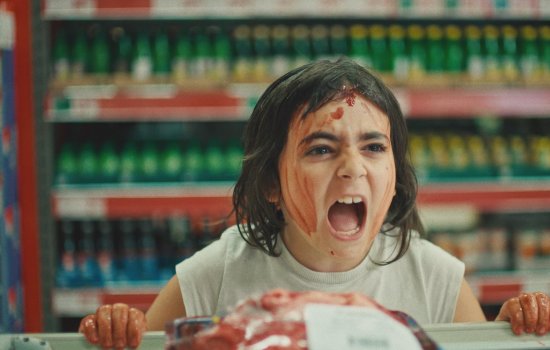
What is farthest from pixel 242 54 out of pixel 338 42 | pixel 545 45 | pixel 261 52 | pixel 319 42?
pixel 545 45

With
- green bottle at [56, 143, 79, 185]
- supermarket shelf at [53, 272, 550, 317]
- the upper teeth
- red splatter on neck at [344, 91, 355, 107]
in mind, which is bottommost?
supermarket shelf at [53, 272, 550, 317]

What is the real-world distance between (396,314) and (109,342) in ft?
1.30

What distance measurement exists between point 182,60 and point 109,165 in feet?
2.10

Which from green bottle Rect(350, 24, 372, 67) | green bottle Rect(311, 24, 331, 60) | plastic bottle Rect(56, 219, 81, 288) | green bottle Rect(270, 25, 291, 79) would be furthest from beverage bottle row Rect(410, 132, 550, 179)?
plastic bottle Rect(56, 219, 81, 288)

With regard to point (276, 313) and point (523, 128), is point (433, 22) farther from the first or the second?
point (276, 313)

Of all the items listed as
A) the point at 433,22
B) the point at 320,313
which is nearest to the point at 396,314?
the point at 320,313

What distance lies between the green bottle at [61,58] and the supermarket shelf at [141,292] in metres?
1.04

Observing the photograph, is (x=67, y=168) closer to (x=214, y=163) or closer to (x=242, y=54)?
(x=214, y=163)

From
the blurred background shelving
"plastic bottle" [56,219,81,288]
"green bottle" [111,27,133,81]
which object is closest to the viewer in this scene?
the blurred background shelving

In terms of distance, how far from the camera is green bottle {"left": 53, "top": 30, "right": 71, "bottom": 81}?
318 centimetres

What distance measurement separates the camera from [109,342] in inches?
34.6

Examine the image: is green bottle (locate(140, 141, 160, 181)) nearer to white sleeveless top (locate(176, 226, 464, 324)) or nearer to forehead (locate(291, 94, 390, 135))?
white sleeveless top (locate(176, 226, 464, 324))

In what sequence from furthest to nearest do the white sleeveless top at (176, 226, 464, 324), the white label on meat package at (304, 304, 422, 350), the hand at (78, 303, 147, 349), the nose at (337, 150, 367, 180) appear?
1. the white sleeveless top at (176, 226, 464, 324)
2. the nose at (337, 150, 367, 180)
3. the hand at (78, 303, 147, 349)
4. the white label on meat package at (304, 304, 422, 350)

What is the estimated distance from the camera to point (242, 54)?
3.38 meters
